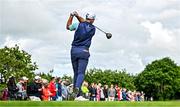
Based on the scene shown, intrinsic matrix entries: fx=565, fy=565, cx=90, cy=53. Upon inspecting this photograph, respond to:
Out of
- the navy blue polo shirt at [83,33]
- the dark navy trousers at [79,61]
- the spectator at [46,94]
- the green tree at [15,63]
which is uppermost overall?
the green tree at [15,63]

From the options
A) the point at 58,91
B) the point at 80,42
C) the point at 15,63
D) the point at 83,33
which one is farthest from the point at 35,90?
the point at 15,63

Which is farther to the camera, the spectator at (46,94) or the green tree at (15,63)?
the green tree at (15,63)

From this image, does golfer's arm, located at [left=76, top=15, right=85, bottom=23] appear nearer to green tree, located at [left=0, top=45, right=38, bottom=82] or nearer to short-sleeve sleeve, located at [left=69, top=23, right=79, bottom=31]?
short-sleeve sleeve, located at [left=69, top=23, right=79, bottom=31]

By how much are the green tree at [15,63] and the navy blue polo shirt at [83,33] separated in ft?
220

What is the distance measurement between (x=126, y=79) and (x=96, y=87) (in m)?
92.9

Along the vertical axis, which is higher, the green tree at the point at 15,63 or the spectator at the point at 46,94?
the green tree at the point at 15,63

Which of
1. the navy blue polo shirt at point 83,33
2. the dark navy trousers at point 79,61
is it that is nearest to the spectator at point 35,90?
the dark navy trousers at point 79,61

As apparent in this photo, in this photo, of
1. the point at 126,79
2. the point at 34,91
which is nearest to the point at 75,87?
the point at 34,91

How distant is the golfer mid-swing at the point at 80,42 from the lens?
61.8 feet

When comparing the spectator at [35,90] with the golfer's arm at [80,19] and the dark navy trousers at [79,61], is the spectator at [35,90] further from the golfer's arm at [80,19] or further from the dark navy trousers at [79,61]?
the golfer's arm at [80,19]

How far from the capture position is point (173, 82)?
141m

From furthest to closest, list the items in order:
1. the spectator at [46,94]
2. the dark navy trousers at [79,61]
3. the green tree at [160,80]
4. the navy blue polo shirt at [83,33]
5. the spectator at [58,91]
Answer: the green tree at [160,80]
the spectator at [58,91]
the spectator at [46,94]
the dark navy trousers at [79,61]
the navy blue polo shirt at [83,33]

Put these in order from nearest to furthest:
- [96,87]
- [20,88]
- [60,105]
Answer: [60,105] → [20,88] → [96,87]

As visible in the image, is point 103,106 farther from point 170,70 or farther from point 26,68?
point 170,70
